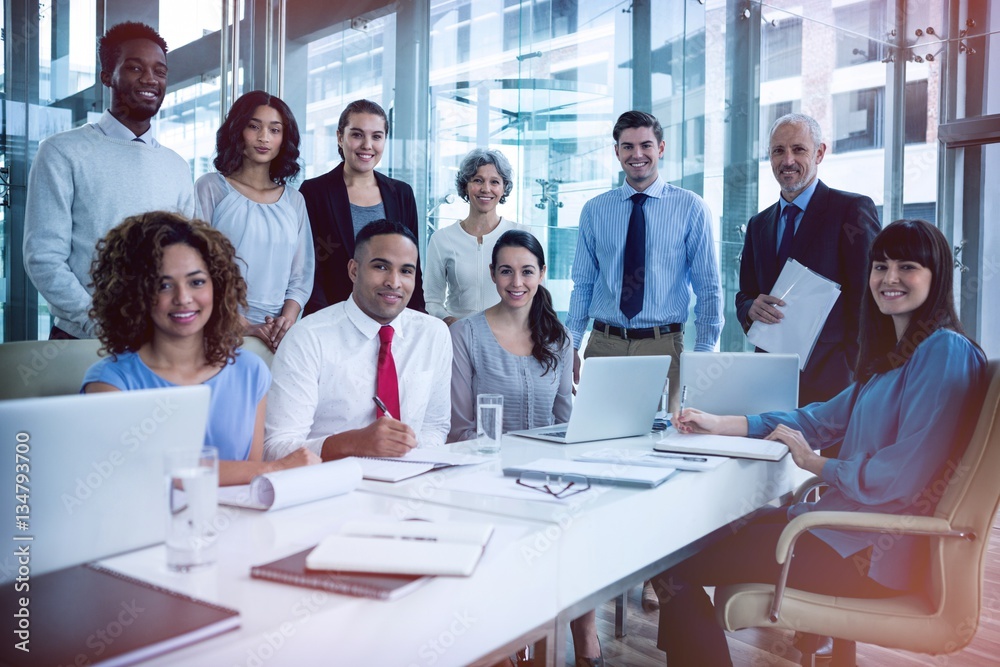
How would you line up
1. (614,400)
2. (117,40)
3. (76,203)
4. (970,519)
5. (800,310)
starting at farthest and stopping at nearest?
1. (800,310)
2. (117,40)
3. (76,203)
4. (614,400)
5. (970,519)

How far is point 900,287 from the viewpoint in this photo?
6.50 feet

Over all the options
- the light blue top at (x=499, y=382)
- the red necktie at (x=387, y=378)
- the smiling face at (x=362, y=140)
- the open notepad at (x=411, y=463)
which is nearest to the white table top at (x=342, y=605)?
the open notepad at (x=411, y=463)

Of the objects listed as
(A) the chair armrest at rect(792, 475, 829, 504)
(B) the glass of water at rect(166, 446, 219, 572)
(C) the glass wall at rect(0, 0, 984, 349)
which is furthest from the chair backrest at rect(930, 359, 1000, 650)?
(C) the glass wall at rect(0, 0, 984, 349)

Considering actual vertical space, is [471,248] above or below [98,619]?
above

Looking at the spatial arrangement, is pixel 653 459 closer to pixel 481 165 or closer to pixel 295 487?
pixel 295 487

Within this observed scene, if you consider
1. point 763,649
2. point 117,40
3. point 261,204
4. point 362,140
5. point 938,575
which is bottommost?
point 763,649

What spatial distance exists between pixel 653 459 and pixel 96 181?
Answer: 1807 millimetres

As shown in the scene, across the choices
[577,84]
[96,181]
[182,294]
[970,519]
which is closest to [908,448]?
[970,519]

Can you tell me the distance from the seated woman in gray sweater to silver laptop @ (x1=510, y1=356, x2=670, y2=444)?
0.99 ft

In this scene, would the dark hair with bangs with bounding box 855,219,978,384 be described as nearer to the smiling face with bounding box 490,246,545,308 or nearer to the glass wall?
the smiling face with bounding box 490,246,545,308

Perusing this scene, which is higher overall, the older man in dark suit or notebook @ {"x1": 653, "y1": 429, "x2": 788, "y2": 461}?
the older man in dark suit

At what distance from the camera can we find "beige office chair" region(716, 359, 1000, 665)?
1625mm

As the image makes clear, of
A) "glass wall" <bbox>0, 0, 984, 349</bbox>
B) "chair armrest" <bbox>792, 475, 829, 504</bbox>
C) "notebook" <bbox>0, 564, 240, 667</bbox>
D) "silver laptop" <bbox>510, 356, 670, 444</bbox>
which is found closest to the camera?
"notebook" <bbox>0, 564, 240, 667</bbox>

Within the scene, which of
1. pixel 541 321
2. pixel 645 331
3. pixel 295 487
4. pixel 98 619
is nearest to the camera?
pixel 98 619
